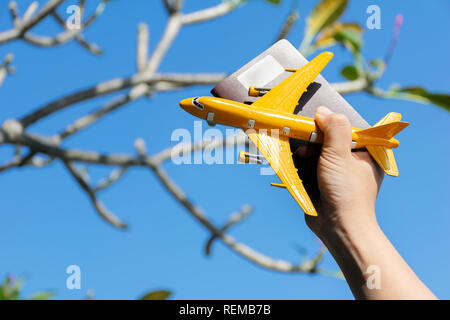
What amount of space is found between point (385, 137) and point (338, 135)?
0.14 metres

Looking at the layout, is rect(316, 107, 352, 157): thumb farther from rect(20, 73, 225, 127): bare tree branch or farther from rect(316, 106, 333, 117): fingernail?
rect(20, 73, 225, 127): bare tree branch

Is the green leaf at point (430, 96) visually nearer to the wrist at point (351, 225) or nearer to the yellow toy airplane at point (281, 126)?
the yellow toy airplane at point (281, 126)

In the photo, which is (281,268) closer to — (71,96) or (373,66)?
(373,66)

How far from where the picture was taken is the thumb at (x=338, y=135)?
0.98 meters

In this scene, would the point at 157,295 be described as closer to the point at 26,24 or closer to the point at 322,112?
the point at 322,112

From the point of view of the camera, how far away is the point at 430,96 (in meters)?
1.48

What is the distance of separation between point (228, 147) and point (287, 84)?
27.3 inches

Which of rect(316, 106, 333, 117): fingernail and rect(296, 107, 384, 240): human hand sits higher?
rect(316, 106, 333, 117): fingernail

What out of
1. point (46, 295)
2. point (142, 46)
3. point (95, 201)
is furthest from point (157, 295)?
point (142, 46)

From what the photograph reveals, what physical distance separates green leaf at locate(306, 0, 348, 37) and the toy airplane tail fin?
621 millimetres

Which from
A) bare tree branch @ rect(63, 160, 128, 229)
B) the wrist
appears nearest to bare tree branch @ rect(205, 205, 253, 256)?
bare tree branch @ rect(63, 160, 128, 229)

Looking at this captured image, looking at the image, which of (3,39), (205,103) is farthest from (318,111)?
(3,39)

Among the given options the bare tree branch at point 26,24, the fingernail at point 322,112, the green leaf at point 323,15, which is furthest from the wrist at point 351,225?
the bare tree branch at point 26,24

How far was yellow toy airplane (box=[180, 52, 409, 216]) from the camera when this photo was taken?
3.21ft
